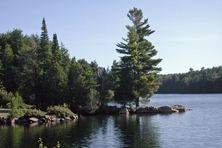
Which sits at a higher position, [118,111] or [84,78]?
[84,78]

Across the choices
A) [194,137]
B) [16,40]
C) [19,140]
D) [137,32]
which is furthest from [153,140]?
[16,40]

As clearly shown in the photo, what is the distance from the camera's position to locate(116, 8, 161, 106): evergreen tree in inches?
2483

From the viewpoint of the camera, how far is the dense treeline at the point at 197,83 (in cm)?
15212

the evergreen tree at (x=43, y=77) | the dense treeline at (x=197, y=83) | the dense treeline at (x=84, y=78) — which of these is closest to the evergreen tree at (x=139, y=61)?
the dense treeline at (x=84, y=78)

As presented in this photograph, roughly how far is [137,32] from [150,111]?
1664cm

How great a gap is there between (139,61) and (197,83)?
339 ft

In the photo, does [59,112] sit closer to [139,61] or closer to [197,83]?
[139,61]

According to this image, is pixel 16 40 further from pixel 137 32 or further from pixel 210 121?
pixel 210 121

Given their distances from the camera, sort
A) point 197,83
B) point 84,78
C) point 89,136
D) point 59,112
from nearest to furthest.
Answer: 1. point 89,136
2. point 59,112
3. point 84,78
4. point 197,83

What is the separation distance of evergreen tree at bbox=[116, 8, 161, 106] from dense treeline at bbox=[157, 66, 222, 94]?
3630 inches

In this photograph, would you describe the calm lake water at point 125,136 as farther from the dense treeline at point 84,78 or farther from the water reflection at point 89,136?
the dense treeline at point 84,78

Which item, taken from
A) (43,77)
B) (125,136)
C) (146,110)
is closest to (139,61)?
(146,110)

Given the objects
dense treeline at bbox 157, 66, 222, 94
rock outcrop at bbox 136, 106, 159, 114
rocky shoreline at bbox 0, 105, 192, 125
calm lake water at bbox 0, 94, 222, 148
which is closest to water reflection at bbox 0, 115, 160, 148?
calm lake water at bbox 0, 94, 222, 148

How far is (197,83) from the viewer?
16200 centimetres
